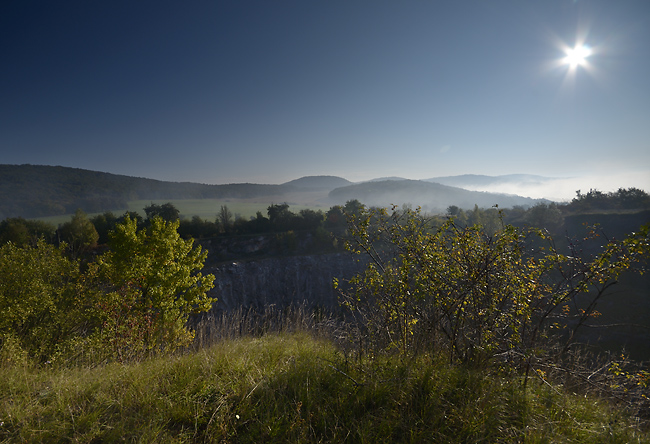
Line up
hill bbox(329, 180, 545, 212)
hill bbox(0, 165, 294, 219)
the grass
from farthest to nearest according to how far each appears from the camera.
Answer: hill bbox(329, 180, 545, 212) → hill bbox(0, 165, 294, 219) → the grass

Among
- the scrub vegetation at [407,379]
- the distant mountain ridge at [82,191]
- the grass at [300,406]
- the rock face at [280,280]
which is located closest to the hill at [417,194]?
the distant mountain ridge at [82,191]

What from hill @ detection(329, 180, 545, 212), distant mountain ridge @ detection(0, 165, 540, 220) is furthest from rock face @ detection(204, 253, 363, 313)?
hill @ detection(329, 180, 545, 212)

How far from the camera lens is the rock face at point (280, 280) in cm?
3550

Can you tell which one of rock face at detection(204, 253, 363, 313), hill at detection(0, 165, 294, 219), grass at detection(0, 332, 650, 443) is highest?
hill at detection(0, 165, 294, 219)


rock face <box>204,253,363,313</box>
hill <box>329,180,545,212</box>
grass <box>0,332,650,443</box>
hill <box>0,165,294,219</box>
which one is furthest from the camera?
hill <box>329,180,545,212</box>

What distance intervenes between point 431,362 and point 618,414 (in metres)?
2.07

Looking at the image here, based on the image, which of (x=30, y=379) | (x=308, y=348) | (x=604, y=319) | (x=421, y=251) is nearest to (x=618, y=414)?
(x=421, y=251)

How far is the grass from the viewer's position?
2668 mm

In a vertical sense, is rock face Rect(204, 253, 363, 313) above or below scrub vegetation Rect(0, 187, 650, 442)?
below

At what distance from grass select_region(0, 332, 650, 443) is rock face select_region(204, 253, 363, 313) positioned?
31322mm

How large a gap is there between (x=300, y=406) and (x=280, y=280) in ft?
125

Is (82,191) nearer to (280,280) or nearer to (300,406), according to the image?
(280,280)

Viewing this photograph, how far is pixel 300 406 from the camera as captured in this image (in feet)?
9.57

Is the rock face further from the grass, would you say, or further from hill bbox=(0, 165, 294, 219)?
hill bbox=(0, 165, 294, 219)
